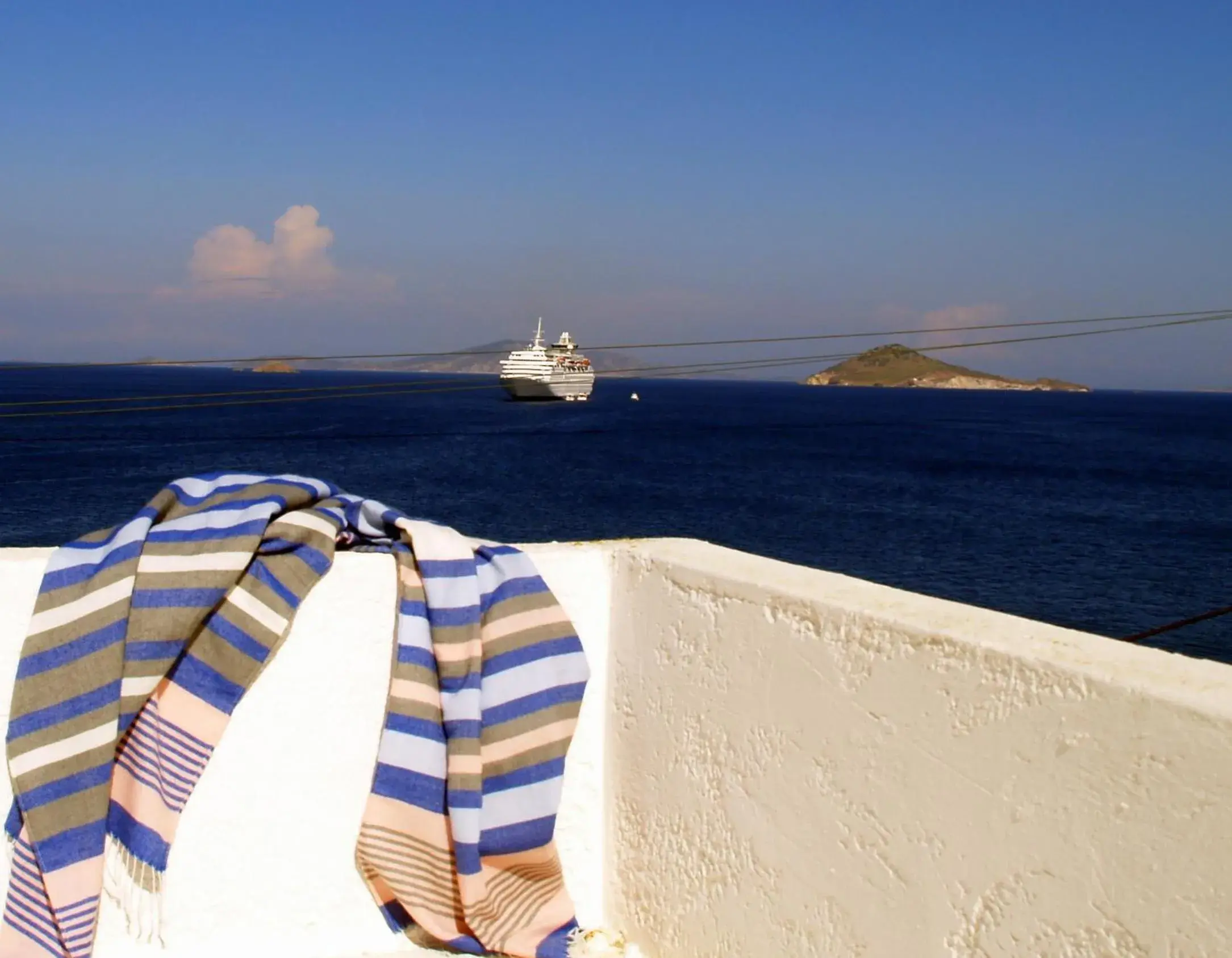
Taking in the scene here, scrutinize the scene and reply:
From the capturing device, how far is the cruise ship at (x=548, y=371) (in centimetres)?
7412

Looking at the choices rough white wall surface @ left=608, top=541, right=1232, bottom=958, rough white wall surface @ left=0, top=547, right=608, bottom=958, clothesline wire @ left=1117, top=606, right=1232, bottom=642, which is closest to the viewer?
rough white wall surface @ left=608, top=541, right=1232, bottom=958

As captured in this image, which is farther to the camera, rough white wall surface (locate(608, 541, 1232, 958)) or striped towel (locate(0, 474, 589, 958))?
striped towel (locate(0, 474, 589, 958))

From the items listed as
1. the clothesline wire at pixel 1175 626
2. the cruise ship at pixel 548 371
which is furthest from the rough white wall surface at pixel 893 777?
the cruise ship at pixel 548 371

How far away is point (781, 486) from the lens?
123 ft

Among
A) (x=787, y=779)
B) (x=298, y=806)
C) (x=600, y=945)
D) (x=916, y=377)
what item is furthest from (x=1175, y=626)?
(x=916, y=377)

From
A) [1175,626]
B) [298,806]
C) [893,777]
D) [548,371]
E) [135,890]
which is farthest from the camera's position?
[548,371]

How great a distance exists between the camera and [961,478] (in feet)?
135

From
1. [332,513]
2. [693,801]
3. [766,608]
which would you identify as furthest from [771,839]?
[332,513]

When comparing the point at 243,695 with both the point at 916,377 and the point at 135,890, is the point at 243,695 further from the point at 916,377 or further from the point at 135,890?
the point at 916,377

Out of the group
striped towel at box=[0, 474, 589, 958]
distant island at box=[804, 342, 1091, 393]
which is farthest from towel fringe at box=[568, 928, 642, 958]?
distant island at box=[804, 342, 1091, 393]

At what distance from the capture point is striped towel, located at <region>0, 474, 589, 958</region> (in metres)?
2.04

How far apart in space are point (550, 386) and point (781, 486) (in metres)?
41.6

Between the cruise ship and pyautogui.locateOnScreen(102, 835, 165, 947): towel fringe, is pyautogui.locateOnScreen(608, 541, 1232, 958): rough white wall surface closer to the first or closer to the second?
pyautogui.locateOnScreen(102, 835, 165, 947): towel fringe

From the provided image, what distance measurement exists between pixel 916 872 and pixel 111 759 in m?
1.47
